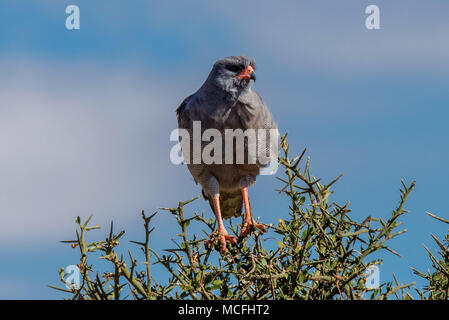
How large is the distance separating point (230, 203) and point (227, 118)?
133cm

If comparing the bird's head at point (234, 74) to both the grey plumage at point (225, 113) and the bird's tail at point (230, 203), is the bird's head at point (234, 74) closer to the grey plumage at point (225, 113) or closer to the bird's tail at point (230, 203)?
the grey plumage at point (225, 113)

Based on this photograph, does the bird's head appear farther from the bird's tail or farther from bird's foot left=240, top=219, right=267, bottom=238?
bird's foot left=240, top=219, right=267, bottom=238

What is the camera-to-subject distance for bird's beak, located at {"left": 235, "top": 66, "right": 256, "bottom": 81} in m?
6.58

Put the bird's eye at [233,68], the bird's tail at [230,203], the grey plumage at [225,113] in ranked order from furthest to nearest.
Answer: the bird's tail at [230,203] < the bird's eye at [233,68] < the grey plumage at [225,113]

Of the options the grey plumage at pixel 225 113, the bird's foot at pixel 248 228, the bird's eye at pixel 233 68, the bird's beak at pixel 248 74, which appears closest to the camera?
the bird's foot at pixel 248 228

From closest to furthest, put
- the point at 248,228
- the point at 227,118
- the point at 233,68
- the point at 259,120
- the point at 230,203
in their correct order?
the point at 248,228 → the point at 227,118 → the point at 259,120 → the point at 233,68 → the point at 230,203

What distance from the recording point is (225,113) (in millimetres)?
6453

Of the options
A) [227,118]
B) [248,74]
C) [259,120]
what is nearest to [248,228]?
[227,118]

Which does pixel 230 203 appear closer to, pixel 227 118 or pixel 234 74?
pixel 227 118

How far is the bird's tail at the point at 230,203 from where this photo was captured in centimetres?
728

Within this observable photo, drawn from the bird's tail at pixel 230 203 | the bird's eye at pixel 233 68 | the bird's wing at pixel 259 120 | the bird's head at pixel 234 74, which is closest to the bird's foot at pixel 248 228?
the bird's wing at pixel 259 120

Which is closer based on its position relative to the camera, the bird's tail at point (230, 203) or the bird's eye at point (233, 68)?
the bird's eye at point (233, 68)

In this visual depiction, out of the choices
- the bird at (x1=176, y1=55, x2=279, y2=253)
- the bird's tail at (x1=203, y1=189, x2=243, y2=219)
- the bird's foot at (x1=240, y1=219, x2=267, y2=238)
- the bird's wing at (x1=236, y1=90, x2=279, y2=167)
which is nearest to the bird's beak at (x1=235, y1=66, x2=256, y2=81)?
the bird at (x1=176, y1=55, x2=279, y2=253)
